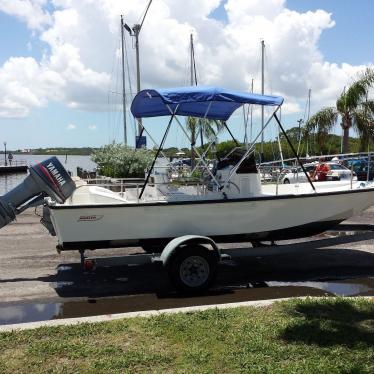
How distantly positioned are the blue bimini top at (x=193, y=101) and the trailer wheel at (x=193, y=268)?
2209 mm

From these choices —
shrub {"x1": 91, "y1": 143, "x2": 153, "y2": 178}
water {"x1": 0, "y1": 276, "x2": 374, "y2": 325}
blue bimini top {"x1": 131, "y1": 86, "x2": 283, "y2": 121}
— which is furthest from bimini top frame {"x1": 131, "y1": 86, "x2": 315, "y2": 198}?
shrub {"x1": 91, "y1": 143, "x2": 153, "y2": 178}

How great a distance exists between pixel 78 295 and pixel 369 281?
4535 mm

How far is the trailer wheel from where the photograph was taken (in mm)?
7281

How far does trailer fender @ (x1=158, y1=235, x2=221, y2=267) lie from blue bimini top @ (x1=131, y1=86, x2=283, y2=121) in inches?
79.2

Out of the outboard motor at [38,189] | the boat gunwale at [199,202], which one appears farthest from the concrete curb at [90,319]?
the outboard motor at [38,189]

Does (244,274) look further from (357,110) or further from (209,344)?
(357,110)

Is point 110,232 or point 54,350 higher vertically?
point 110,232

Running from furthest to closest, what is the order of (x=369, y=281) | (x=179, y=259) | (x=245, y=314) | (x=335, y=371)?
1. (x=369, y=281)
2. (x=179, y=259)
3. (x=245, y=314)
4. (x=335, y=371)

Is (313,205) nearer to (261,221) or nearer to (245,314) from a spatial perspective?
(261,221)

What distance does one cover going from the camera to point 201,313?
5770 millimetres

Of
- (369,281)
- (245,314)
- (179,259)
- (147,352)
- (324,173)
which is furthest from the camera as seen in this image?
(324,173)

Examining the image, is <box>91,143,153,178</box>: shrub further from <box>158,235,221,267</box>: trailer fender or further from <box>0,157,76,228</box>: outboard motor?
<box>158,235,221,267</box>: trailer fender

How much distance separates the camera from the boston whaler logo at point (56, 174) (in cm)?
779

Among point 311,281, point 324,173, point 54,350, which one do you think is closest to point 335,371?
point 54,350
